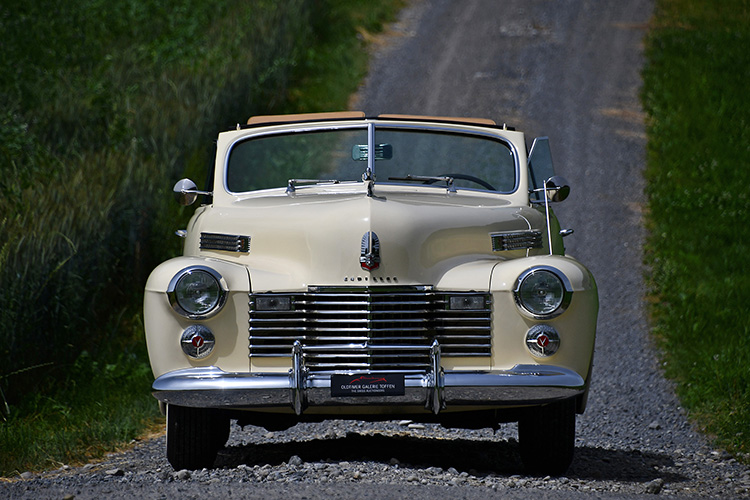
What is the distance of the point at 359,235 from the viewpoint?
198 inches

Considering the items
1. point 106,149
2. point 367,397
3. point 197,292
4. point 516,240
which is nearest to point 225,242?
point 197,292

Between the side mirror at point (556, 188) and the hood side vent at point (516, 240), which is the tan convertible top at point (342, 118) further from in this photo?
the hood side vent at point (516, 240)

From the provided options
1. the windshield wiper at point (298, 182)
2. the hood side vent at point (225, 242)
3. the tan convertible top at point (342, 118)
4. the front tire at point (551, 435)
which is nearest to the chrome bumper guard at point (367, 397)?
the front tire at point (551, 435)

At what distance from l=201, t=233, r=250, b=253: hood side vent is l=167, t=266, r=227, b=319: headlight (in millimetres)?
497

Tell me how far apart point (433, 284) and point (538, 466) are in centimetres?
119

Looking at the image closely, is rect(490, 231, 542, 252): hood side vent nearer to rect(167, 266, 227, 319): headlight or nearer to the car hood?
the car hood

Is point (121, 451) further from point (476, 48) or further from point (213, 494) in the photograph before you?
point (476, 48)

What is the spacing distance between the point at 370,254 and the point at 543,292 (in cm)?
87

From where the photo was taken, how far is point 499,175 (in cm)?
617

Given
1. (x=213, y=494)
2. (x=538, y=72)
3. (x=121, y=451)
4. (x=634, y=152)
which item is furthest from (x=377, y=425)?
(x=538, y=72)

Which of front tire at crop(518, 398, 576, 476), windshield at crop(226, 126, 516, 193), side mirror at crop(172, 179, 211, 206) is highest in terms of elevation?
windshield at crop(226, 126, 516, 193)

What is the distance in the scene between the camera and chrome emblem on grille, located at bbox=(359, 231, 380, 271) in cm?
492

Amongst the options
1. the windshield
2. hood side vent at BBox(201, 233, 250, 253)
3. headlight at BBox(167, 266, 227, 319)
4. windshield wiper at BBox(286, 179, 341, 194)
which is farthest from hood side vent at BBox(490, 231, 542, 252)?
headlight at BBox(167, 266, 227, 319)

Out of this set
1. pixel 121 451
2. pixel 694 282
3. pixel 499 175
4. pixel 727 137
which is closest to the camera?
pixel 499 175
